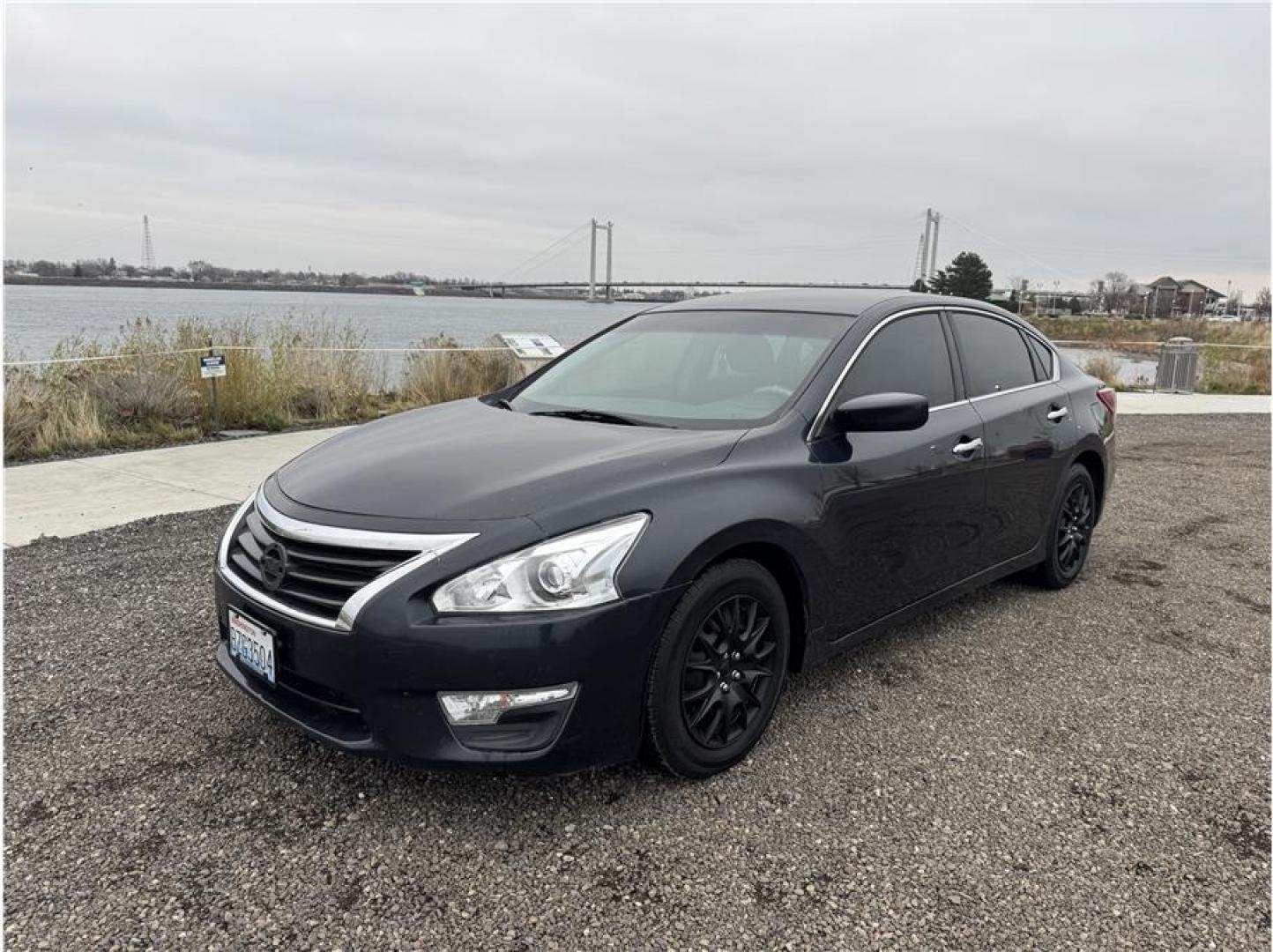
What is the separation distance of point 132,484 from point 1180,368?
17583mm

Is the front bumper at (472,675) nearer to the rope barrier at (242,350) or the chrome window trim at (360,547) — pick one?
the chrome window trim at (360,547)

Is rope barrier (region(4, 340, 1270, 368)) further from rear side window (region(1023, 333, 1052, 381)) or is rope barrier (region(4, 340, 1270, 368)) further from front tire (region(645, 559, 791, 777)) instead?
front tire (region(645, 559, 791, 777))

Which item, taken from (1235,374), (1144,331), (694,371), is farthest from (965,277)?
(694,371)

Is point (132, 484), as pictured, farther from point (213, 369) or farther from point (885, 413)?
point (885, 413)

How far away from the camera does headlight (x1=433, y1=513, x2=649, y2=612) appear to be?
8.25 feet

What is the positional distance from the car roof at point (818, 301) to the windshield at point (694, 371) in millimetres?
72

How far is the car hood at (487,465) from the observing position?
2727 millimetres

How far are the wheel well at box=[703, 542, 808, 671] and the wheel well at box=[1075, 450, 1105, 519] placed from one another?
261cm

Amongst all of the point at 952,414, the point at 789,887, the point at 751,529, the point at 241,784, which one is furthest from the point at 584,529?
the point at 952,414

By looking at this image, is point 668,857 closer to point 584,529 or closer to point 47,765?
point 584,529

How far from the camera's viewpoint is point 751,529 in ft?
9.70

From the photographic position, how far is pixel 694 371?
3908 mm

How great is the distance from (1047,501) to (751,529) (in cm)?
251

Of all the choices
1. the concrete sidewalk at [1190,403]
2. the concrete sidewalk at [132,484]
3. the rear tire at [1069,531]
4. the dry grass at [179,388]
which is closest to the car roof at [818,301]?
the rear tire at [1069,531]
